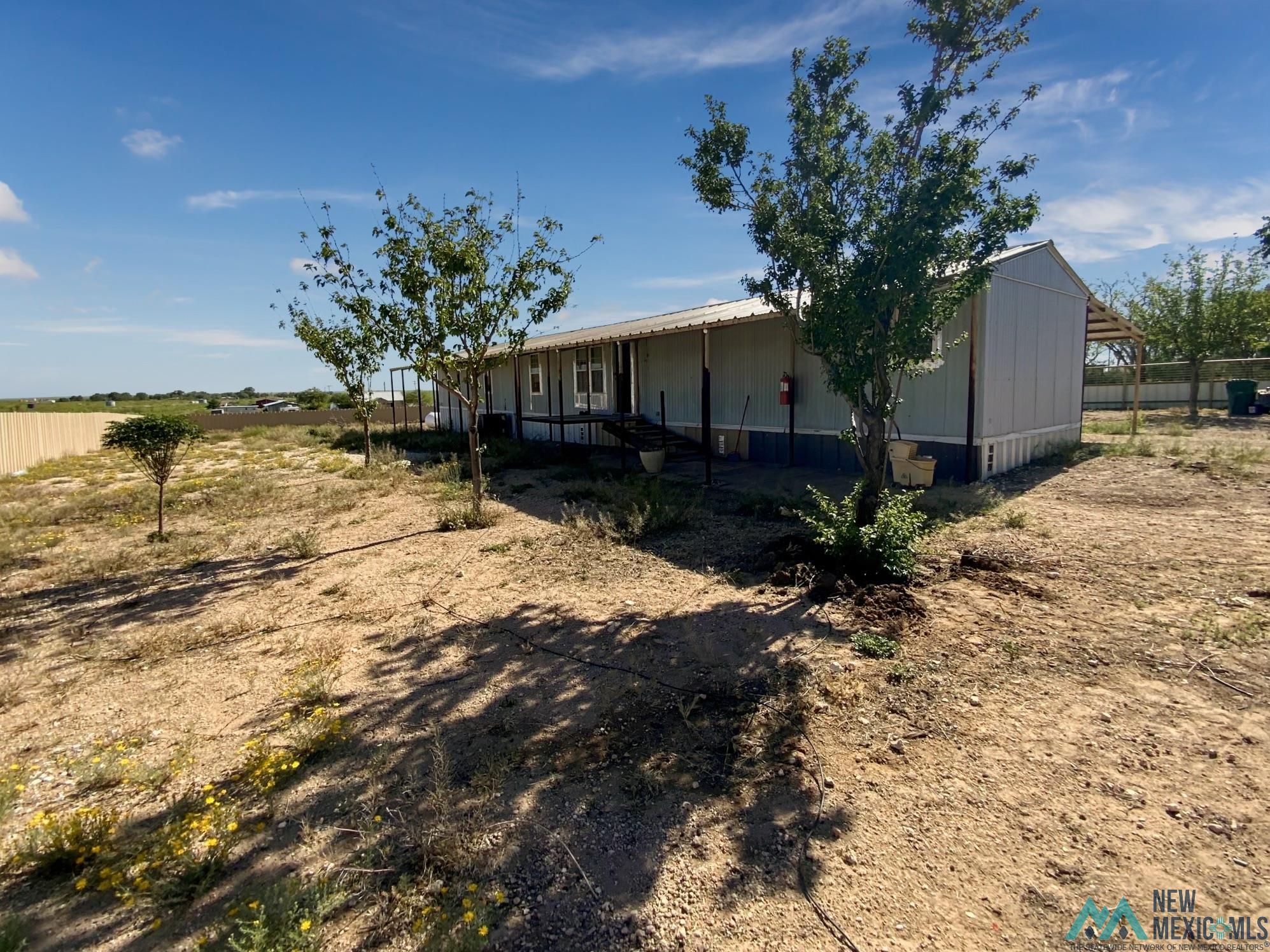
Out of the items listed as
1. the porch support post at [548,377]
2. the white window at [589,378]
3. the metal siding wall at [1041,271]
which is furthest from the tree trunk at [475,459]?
the porch support post at [548,377]

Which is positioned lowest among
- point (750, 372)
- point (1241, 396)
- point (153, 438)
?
point (153, 438)

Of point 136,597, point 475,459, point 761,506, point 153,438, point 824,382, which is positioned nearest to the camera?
point 136,597

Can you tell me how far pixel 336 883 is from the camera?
2547 mm

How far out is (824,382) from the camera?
32.4 ft

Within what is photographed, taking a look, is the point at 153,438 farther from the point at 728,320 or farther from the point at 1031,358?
the point at 1031,358

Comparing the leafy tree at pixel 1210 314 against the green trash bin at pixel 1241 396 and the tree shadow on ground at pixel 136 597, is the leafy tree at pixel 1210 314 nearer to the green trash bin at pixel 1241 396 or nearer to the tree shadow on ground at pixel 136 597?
the green trash bin at pixel 1241 396

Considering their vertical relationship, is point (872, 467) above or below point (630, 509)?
above

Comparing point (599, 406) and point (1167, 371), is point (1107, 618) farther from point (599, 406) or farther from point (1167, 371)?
point (1167, 371)

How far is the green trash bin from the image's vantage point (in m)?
20.5

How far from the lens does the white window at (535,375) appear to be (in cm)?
2103

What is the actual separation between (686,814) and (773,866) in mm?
Result: 469

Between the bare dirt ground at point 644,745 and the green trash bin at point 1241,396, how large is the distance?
18.3m

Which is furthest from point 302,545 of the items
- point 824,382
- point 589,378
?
point 589,378

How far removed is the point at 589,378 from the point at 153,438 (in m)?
11.6
